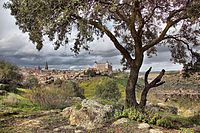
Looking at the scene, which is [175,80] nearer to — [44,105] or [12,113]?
[44,105]

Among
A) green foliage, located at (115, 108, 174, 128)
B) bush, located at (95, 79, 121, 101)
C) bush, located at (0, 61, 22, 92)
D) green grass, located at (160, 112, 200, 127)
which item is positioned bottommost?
bush, located at (95, 79, 121, 101)

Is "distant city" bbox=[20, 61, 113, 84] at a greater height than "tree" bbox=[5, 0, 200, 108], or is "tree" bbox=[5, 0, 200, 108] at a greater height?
"tree" bbox=[5, 0, 200, 108]

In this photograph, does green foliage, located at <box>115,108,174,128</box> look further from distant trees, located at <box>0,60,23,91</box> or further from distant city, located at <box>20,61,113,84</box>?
distant city, located at <box>20,61,113,84</box>

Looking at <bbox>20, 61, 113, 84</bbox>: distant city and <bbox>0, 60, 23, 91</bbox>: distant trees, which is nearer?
<bbox>0, 60, 23, 91</bbox>: distant trees

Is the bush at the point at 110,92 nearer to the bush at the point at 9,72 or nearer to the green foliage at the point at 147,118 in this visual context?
the bush at the point at 9,72

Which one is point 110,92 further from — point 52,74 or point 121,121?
point 52,74

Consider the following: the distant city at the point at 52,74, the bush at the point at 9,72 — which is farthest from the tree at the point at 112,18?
the distant city at the point at 52,74

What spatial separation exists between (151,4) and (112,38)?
289 cm

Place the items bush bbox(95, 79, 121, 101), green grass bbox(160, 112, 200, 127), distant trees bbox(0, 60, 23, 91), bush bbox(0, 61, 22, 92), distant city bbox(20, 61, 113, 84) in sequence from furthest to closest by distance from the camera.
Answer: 1. distant city bbox(20, 61, 113, 84)
2. bush bbox(95, 79, 121, 101)
3. distant trees bbox(0, 60, 23, 91)
4. bush bbox(0, 61, 22, 92)
5. green grass bbox(160, 112, 200, 127)

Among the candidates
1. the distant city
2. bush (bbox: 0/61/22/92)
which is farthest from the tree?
the distant city

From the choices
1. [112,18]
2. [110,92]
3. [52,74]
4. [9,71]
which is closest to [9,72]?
[9,71]

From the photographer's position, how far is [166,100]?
22109 millimetres

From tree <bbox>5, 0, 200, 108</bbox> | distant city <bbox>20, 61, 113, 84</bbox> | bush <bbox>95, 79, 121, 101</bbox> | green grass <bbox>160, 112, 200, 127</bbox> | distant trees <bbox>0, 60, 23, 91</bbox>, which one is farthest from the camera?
distant city <bbox>20, 61, 113, 84</bbox>

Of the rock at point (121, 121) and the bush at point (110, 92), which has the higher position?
the rock at point (121, 121)
